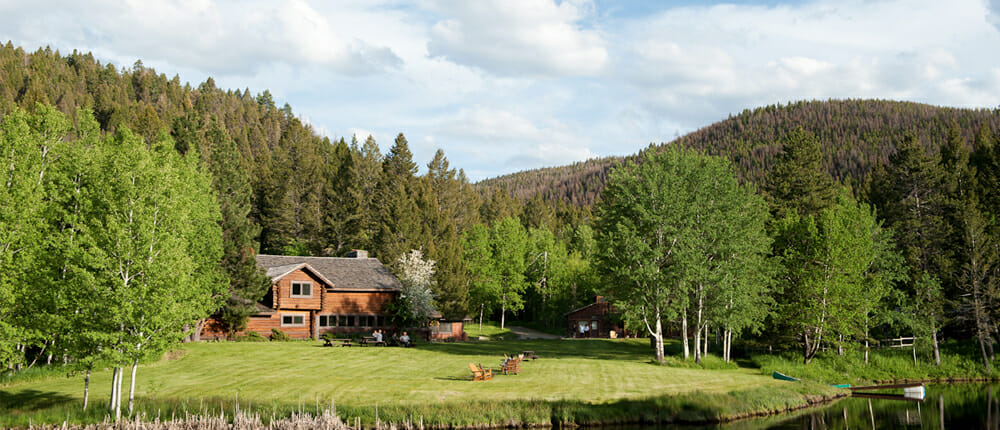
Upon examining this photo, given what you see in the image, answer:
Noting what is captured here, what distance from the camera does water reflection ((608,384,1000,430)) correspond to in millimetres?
25897

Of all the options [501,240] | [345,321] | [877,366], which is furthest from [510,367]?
[501,240]

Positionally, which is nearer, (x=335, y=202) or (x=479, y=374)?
(x=479, y=374)

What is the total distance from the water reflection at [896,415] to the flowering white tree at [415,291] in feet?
109

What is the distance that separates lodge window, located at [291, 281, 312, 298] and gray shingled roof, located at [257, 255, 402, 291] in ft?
4.94

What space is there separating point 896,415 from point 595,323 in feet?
147

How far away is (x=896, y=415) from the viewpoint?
93.9 ft

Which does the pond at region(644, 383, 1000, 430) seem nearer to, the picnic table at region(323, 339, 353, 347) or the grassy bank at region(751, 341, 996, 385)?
the grassy bank at region(751, 341, 996, 385)

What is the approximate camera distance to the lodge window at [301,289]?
177ft

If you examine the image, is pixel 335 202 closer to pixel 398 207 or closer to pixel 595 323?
pixel 398 207

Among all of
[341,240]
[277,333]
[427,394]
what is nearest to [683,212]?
[427,394]

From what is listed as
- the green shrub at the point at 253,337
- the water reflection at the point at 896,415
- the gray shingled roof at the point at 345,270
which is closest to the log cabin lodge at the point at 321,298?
the gray shingled roof at the point at 345,270

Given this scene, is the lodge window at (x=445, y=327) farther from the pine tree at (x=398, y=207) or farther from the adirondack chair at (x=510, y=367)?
the adirondack chair at (x=510, y=367)

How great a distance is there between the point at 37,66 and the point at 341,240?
154 meters

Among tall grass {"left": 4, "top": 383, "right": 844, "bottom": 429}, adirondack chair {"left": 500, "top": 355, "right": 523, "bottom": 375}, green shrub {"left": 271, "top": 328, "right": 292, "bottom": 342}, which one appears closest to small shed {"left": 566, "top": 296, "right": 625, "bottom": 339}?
green shrub {"left": 271, "top": 328, "right": 292, "bottom": 342}
